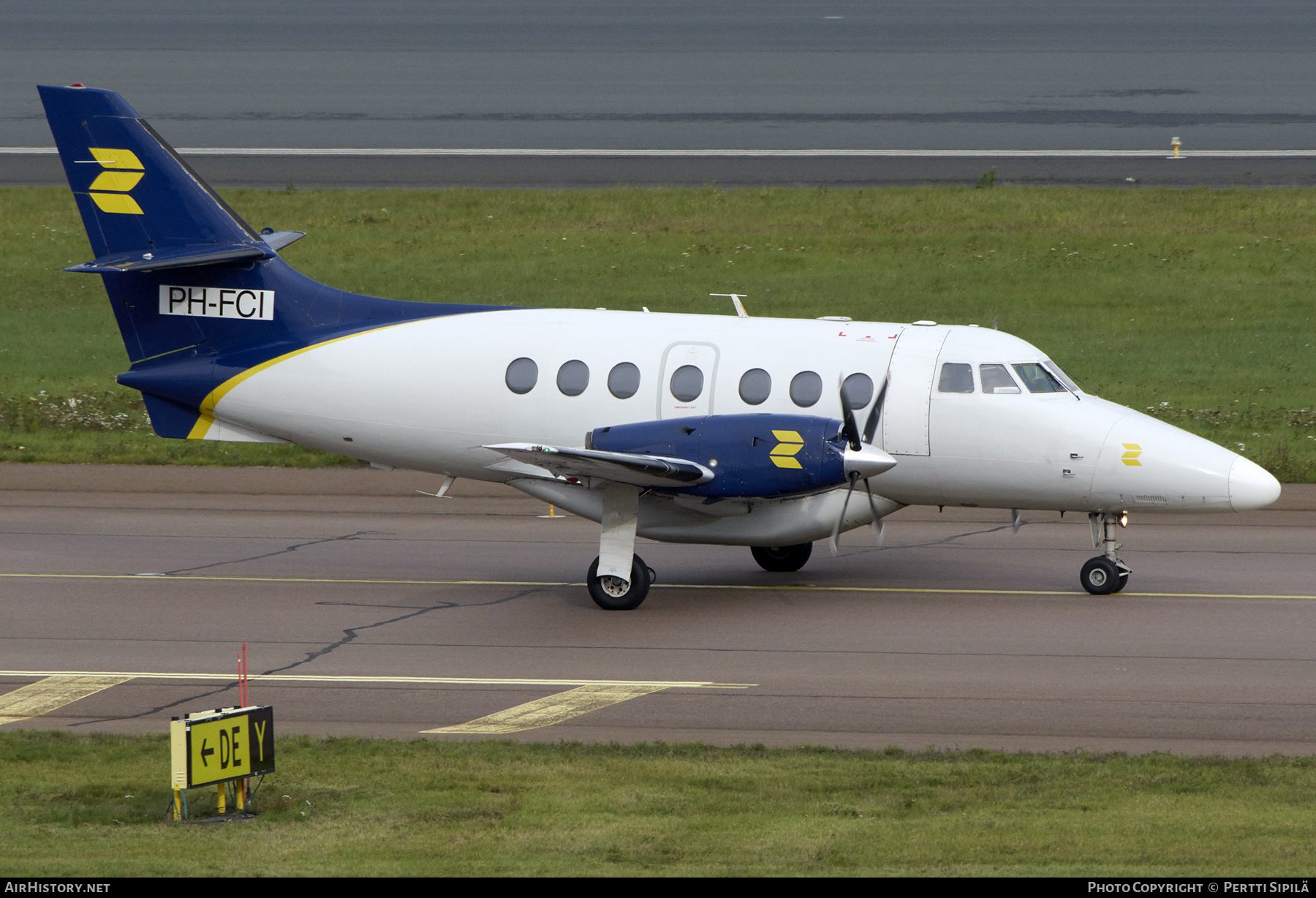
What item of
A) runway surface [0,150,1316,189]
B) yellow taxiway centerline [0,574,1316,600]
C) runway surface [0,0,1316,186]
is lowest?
yellow taxiway centerline [0,574,1316,600]

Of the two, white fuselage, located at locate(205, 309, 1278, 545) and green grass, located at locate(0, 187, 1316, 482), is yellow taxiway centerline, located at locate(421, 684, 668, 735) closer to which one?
white fuselage, located at locate(205, 309, 1278, 545)

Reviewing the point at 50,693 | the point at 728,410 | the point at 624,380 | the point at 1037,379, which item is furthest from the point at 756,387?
the point at 50,693

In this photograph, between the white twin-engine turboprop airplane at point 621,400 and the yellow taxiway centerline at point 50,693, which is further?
the white twin-engine turboprop airplane at point 621,400

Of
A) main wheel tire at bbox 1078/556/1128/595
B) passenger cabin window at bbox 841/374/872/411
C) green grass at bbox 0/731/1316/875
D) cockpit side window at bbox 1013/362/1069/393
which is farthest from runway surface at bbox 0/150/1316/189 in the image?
green grass at bbox 0/731/1316/875

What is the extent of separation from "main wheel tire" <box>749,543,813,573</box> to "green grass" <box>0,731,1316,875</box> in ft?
24.7

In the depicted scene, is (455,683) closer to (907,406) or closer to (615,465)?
(615,465)

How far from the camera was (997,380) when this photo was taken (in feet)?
60.0

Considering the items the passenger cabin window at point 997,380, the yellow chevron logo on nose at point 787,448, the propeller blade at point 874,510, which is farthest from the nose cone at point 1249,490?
the yellow chevron logo on nose at point 787,448

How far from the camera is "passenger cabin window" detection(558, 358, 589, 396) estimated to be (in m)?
18.9

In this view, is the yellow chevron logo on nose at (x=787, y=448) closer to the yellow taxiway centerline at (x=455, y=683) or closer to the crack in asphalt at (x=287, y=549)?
the yellow taxiway centerline at (x=455, y=683)

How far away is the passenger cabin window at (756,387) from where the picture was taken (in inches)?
727

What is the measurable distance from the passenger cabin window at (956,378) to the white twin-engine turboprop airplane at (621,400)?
2 cm

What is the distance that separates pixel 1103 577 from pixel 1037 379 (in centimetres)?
241

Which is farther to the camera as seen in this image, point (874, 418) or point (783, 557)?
point (783, 557)
